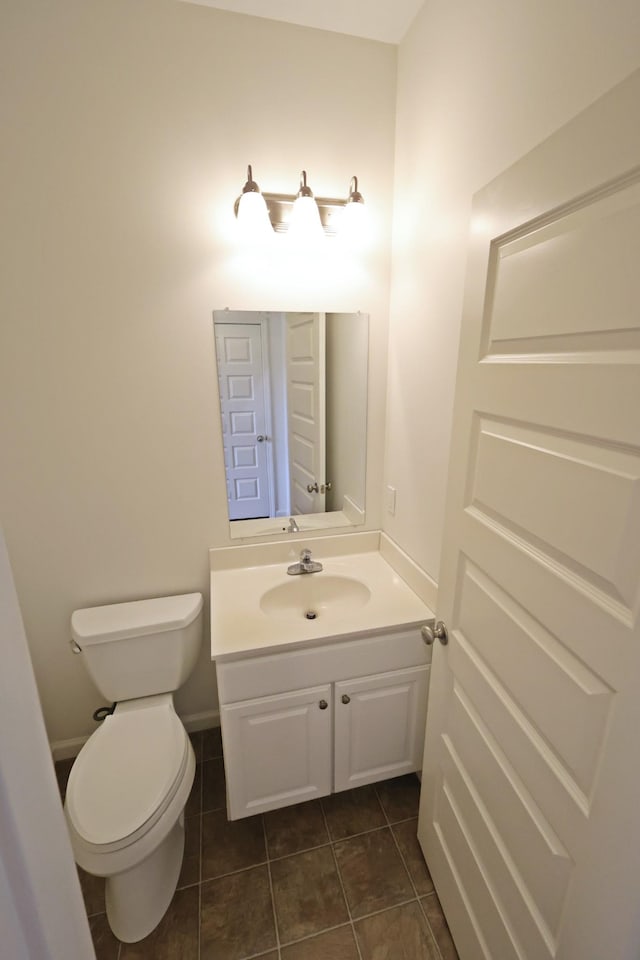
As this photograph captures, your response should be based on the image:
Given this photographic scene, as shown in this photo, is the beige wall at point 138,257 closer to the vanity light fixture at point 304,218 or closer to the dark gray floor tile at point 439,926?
the vanity light fixture at point 304,218

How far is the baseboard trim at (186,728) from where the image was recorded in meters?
1.70

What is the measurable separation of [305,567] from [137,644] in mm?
641

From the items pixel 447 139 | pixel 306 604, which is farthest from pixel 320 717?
pixel 447 139

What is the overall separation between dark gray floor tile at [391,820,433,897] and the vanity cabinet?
0.66 feet

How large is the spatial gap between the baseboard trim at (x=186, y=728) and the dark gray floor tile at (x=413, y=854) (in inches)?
33.2

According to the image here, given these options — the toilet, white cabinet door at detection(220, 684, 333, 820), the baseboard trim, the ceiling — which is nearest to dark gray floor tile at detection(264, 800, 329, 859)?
white cabinet door at detection(220, 684, 333, 820)

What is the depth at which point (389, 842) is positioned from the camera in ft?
4.61

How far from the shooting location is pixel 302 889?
1.28 metres

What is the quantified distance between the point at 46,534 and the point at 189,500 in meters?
0.50

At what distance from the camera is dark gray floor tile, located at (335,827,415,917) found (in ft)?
4.11

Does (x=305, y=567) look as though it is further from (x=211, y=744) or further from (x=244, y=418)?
(x=211, y=744)

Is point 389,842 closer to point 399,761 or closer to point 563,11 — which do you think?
point 399,761

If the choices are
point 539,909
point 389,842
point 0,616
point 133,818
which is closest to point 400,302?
point 0,616

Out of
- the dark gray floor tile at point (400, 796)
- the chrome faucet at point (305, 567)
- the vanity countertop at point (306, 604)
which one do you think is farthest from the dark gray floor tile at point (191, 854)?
the chrome faucet at point (305, 567)
